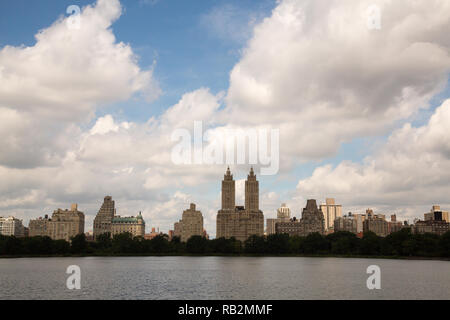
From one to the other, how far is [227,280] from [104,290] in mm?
30208
